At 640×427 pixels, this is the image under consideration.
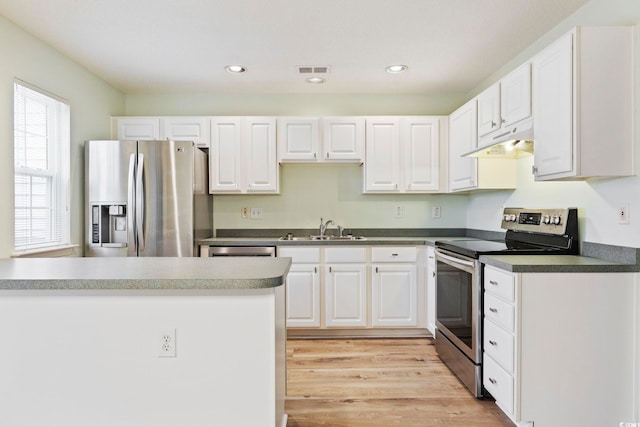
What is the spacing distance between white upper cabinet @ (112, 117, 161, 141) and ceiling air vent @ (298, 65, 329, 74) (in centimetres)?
153

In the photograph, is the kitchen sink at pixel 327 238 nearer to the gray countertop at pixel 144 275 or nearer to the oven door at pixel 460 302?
the oven door at pixel 460 302

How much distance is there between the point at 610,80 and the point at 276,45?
210 centimetres

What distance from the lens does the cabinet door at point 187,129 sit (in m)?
3.80

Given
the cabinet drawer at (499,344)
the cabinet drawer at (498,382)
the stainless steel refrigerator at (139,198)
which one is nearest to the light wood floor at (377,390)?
the cabinet drawer at (498,382)

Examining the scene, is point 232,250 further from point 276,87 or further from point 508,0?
point 508,0

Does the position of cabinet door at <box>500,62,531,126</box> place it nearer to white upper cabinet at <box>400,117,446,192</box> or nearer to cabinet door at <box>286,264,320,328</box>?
white upper cabinet at <box>400,117,446,192</box>

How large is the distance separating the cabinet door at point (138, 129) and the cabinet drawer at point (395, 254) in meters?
2.39

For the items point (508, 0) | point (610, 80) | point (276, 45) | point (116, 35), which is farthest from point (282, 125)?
point (610, 80)

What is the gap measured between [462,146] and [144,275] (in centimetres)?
290

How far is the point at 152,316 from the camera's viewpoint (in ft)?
4.98

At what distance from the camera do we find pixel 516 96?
2.54 metres

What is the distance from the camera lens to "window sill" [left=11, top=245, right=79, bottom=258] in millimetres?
2590

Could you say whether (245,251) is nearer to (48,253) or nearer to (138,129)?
(48,253)

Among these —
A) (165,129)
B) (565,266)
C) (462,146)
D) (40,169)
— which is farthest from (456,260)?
(40,169)
